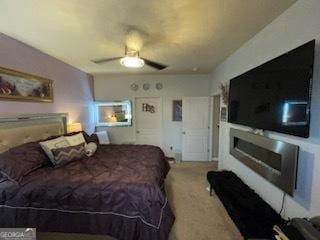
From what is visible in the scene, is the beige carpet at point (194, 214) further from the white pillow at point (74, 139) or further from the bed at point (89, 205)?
the white pillow at point (74, 139)

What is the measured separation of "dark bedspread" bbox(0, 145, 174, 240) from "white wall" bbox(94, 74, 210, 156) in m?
3.58

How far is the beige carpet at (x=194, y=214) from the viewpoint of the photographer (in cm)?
226

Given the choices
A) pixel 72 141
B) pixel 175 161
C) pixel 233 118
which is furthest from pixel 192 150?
pixel 72 141

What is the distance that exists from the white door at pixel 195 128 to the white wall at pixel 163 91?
0.75ft

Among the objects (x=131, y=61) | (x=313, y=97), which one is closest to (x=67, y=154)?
(x=131, y=61)

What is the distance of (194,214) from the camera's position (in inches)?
107

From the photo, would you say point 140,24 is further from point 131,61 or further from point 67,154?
point 67,154

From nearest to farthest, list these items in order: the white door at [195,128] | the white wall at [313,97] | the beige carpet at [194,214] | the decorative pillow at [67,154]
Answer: the white wall at [313,97] < the beige carpet at [194,214] < the decorative pillow at [67,154] < the white door at [195,128]

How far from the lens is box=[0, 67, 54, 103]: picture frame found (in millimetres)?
2632

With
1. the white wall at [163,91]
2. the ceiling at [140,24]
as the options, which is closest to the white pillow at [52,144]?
the ceiling at [140,24]

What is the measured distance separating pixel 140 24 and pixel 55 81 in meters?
2.37

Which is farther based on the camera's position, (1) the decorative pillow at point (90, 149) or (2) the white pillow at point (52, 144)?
(1) the decorative pillow at point (90, 149)

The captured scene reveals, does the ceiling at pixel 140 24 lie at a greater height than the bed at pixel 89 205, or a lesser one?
greater

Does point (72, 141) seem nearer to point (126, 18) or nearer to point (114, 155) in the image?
point (114, 155)
